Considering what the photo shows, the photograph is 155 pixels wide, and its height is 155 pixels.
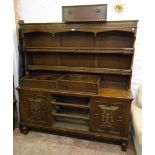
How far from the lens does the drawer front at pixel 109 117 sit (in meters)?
2.06

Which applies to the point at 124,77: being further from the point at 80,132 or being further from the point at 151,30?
the point at 151,30

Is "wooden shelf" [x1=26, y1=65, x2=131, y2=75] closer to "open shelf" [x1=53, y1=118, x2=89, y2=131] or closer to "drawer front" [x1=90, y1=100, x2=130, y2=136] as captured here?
"drawer front" [x1=90, y1=100, x2=130, y2=136]

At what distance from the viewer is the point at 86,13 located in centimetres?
223

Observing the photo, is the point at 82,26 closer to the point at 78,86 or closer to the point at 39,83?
the point at 78,86

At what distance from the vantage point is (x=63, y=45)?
2461 millimetres

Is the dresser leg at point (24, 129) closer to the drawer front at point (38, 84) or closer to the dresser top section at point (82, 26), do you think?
the drawer front at point (38, 84)

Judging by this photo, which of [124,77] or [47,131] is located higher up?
[124,77]

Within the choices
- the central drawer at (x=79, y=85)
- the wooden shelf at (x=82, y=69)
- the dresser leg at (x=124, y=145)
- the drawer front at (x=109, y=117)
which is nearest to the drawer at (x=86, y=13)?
the wooden shelf at (x=82, y=69)

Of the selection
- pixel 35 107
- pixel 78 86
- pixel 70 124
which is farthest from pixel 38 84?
pixel 70 124

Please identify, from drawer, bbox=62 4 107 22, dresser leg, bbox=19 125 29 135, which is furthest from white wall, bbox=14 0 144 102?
dresser leg, bbox=19 125 29 135

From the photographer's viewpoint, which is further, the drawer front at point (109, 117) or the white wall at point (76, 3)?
the white wall at point (76, 3)

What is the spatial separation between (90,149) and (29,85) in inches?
46.6

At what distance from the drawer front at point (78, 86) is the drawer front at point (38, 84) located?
0.10m
